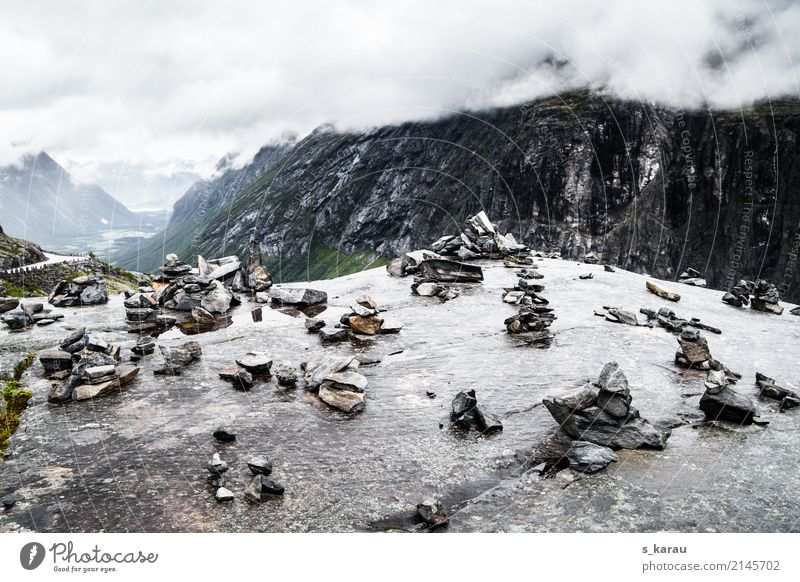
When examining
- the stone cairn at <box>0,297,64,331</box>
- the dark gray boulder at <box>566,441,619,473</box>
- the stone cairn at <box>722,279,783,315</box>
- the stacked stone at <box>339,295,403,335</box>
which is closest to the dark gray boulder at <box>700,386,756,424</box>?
the dark gray boulder at <box>566,441,619,473</box>

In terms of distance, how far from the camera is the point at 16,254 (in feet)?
282

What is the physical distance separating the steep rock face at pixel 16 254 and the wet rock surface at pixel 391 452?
258 feet

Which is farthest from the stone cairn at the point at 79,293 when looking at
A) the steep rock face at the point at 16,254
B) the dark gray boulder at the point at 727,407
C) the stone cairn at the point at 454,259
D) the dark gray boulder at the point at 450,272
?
the steep rock face at the point at 16,254

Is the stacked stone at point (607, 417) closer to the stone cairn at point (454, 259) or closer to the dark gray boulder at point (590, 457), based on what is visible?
the dark gray boulder at point (590, 457)

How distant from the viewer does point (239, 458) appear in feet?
37.5

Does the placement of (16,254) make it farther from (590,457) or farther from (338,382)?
(590,457)

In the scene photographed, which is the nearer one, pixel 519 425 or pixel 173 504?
pixel 173 504

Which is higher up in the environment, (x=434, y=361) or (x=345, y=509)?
(x=434, y=361)

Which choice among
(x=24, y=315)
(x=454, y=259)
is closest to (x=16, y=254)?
(x=24, y=315)

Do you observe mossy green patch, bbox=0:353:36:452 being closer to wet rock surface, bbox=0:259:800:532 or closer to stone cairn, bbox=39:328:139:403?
wet rock surface, bbox=0:259:800:532

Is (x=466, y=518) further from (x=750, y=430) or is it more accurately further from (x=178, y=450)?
(x=750, y=430)
